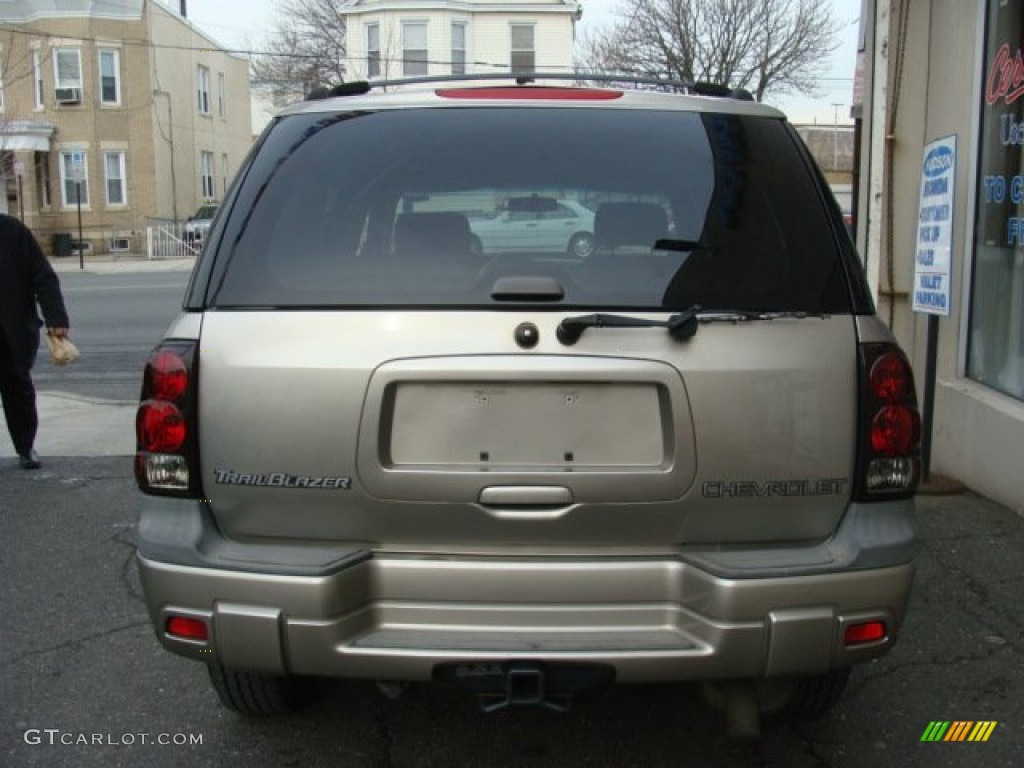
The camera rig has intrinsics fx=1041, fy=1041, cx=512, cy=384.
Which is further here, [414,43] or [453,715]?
[414,43]

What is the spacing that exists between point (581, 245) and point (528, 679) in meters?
1.11

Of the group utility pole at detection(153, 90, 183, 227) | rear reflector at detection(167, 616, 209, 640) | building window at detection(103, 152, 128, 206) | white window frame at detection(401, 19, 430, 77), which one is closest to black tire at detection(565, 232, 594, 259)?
rear reflector at detection(167, 616, 209, 640)

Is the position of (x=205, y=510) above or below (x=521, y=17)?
below

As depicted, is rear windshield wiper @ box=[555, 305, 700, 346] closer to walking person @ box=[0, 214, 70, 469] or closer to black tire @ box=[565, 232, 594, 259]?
black tire @ box=[565, 232, 594, 259]

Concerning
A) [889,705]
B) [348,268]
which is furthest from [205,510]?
[889,705]

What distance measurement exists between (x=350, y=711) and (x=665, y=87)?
7.66ft

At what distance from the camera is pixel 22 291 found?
621 centimetres

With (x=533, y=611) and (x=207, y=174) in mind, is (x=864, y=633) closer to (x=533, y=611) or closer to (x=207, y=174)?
(x=533, y=611)

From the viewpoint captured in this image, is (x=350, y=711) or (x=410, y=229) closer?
(x=410, y=229)

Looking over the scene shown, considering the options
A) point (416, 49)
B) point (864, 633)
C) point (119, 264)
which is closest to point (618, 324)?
point (864, 633)

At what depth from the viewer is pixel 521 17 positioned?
124 feet

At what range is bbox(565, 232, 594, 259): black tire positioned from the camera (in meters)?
2.71

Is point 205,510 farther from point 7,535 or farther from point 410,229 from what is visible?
point 7,535

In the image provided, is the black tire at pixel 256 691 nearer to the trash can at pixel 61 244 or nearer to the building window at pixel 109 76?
the trash can at pixel 61 244
